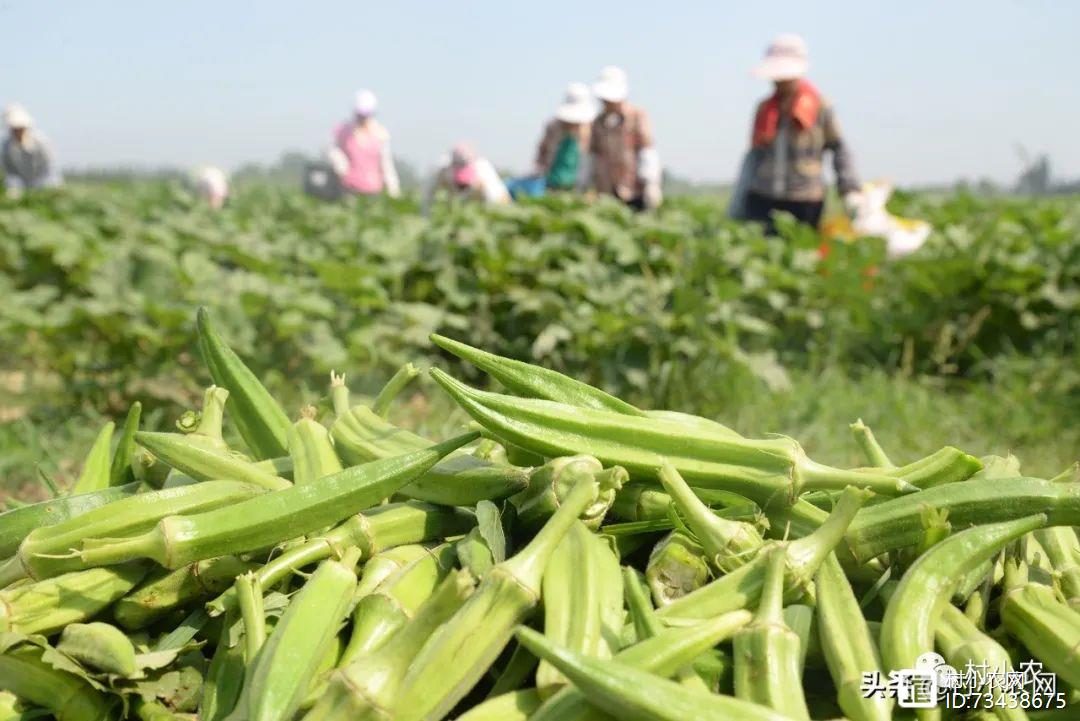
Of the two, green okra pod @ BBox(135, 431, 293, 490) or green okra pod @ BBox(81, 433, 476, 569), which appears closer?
green okra pod @ BBox(81, 433, 476, 569)

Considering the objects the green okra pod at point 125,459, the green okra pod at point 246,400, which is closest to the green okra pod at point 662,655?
the green okra pod at point 246,400

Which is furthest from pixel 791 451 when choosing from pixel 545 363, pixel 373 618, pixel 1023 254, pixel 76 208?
pixel 76 208

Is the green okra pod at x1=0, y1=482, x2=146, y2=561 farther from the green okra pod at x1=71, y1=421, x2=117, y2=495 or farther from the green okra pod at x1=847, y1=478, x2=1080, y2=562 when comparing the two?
the green okra pod at x1=847, y1=478, x2=1080, y2=562

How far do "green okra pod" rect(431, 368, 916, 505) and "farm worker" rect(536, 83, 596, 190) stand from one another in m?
9.52

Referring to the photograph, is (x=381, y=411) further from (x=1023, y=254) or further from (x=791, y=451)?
(x=1023, y=254)

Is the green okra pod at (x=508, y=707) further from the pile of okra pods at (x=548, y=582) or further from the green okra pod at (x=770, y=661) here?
the green okra pod at (x=770, y=661)

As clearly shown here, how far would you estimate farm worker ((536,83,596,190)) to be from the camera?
36.7 feet

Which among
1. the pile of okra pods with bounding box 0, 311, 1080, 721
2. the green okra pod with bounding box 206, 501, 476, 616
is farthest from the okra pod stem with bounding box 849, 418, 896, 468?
the green okra pod with bounding box 206, 501, 476, 616

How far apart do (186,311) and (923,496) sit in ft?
15.2

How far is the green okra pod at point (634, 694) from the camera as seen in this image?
1.28 m

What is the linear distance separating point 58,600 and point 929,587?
50.4 inches

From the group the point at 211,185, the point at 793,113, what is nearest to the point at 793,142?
the point at 793,113

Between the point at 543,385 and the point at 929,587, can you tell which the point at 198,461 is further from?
the point at 929,587

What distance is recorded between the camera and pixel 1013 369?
6.79 m
